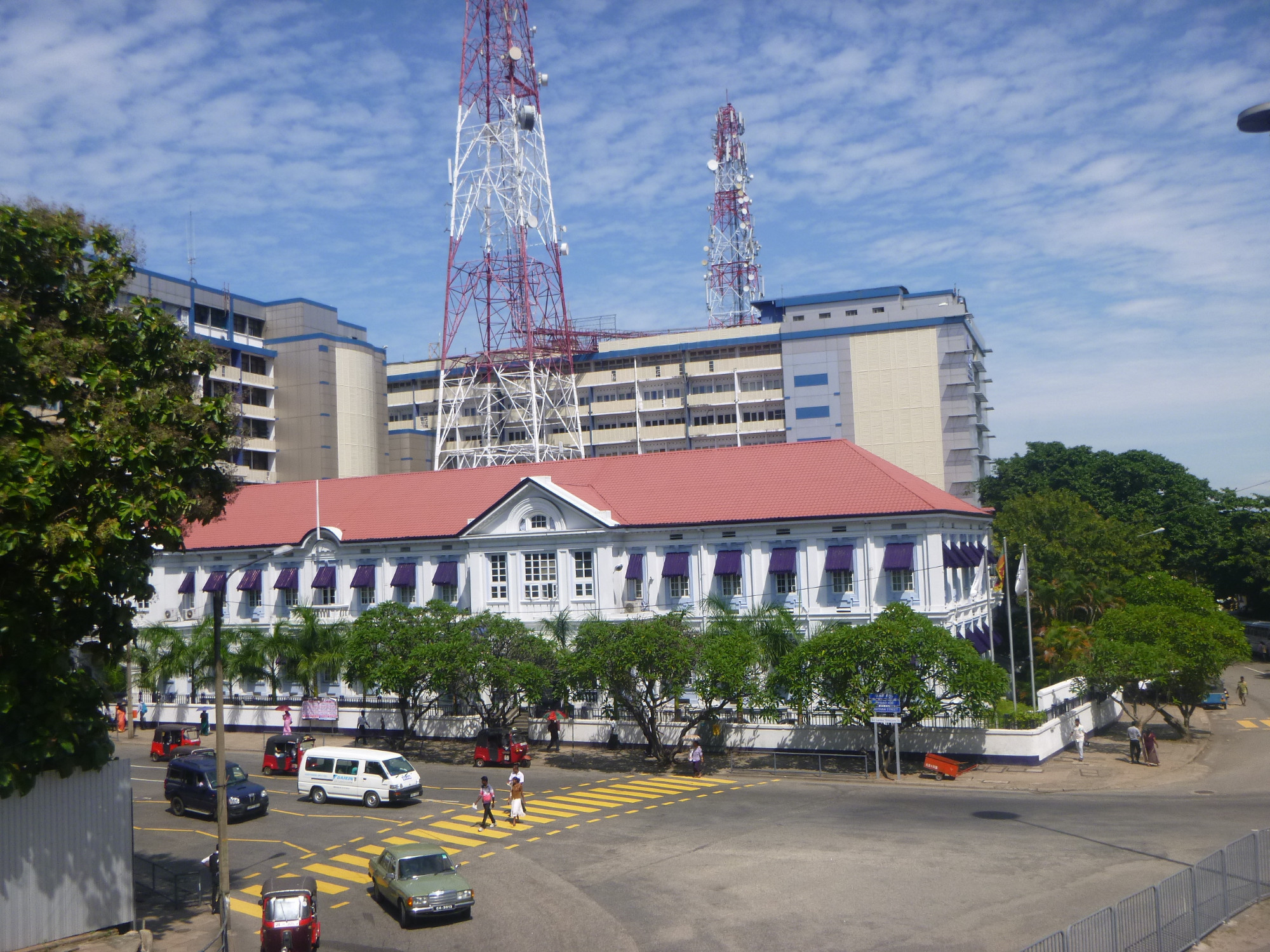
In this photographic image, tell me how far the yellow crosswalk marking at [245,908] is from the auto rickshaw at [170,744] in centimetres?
2424

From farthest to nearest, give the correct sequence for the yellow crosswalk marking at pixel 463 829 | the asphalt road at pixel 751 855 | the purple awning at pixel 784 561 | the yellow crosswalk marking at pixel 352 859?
the purple awning at pixel 784 561
the yellow crosswalk marking at pixel 463 829
the yellow crosswalk marking at pixel 352 859
the asphalt road at pixel 751 855

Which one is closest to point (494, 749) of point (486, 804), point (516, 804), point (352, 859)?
point (516, 804)

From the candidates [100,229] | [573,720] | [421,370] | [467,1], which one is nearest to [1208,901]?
[100,229]

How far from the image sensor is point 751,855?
28.7m

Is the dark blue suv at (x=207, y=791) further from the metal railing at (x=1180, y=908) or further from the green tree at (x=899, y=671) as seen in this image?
the metal railing at (x=1180, y=908)

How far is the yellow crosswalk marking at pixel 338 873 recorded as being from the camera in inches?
1115

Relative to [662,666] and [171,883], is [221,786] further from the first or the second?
[662,666]

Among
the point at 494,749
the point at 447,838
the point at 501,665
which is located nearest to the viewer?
the point at 447,838

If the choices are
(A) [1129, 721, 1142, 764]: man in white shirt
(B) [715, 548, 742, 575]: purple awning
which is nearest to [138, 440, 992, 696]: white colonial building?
(B) [715, 548, 742, 575]: purple awning

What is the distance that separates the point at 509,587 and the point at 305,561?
14.8 meters

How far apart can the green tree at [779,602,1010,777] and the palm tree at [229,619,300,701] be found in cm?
2814

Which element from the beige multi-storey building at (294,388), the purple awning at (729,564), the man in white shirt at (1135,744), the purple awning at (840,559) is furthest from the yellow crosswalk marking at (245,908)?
the beige multi-storey building at (294,388)

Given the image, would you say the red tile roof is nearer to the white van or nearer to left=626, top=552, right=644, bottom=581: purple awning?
left=626, top=552, right=644, bottom=581: purple awning

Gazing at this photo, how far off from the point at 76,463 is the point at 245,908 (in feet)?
41.7
